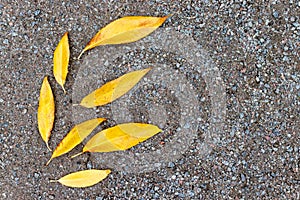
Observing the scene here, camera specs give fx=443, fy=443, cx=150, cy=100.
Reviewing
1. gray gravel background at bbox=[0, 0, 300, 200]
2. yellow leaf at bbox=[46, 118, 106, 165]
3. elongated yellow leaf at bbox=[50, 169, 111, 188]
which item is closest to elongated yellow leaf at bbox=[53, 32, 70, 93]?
gray gravel background at bbox=[0, 0, 300, 200]

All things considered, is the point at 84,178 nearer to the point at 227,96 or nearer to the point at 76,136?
the point at 76,136

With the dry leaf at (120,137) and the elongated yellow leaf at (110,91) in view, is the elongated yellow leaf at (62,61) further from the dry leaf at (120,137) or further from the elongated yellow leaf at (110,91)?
the dry leaf at (120,137)

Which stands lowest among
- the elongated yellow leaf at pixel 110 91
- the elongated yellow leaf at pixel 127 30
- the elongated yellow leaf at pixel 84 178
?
the elongated yellow leaf at pixel 84 178

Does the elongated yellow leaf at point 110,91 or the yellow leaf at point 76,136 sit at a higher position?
the elongated yellow leaf at point 110,91

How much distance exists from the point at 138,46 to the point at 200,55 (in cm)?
23

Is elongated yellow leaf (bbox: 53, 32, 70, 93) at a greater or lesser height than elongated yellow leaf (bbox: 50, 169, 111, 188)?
greater

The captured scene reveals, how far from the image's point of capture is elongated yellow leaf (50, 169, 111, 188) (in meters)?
1.60

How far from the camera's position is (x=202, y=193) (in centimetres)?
159

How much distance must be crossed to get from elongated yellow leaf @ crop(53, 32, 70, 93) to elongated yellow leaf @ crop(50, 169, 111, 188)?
0.32 metres

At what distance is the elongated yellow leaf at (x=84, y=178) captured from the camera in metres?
1.60

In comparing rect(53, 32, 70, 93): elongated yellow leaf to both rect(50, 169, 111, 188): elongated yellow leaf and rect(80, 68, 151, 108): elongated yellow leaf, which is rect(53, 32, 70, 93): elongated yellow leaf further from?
rect(50, 169, 111, 188): elongated yellow leaf

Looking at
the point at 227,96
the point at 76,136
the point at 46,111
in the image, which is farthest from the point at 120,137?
the point at 227,96

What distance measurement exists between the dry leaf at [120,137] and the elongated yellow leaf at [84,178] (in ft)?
0.26

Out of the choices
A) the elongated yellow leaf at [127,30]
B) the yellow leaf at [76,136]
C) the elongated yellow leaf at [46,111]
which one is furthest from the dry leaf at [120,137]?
the elongated yellow leaf at [127,30]
